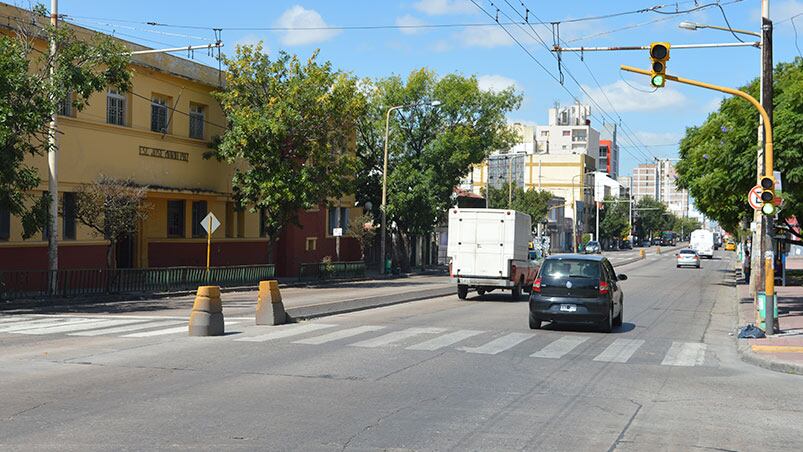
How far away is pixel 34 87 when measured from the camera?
22.7m

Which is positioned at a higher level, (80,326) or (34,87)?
(34,87)

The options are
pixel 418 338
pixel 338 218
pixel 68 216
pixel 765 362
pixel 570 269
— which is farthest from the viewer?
pixel 338 218

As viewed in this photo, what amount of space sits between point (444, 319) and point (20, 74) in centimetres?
1252

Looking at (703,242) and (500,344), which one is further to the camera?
(703,242)

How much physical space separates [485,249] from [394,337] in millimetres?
13019

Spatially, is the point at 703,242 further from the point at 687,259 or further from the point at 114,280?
the point at 114,280

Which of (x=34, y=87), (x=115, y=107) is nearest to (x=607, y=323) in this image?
(x=34, y=87)

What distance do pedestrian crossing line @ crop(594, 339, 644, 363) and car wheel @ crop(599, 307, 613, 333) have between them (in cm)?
94

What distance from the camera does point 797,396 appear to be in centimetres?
1106

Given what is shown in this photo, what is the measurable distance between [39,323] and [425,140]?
37.0m

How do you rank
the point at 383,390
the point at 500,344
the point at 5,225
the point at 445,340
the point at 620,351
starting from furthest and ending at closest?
the point at 5,225
the point at 445,340
the point at 500,344
the point at 620,351
the point at 383,390

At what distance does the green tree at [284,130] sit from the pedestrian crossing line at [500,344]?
2019 cm

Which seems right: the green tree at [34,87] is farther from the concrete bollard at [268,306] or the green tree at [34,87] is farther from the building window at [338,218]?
the building window at [338,218]

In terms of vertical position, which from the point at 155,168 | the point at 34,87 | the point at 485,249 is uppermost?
the point at 34,87
